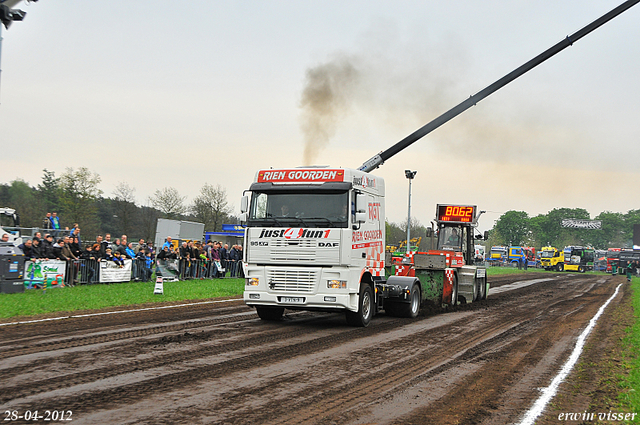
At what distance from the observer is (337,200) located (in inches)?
469

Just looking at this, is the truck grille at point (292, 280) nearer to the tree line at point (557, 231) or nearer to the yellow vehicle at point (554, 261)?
the yellow vehicle at point (554, 261)

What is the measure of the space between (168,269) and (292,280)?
42.2 feet

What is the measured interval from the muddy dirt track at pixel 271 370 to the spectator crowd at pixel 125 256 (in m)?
6.68

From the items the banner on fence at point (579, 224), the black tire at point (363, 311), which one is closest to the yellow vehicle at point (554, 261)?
the black tire at point (363, 311)

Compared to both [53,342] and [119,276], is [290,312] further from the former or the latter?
[119,276]

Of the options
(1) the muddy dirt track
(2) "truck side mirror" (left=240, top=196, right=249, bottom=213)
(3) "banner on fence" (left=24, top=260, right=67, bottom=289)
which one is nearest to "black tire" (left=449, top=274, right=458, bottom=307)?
(1) the muddy dirt track

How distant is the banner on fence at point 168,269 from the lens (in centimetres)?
2291

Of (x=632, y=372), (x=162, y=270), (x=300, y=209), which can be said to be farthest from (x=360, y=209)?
(x=162, y=270)

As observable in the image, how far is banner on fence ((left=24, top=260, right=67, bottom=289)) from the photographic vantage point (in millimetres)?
17312

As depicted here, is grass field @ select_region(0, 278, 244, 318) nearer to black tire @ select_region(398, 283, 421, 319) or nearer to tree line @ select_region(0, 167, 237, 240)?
black tire @ select_region(398, 283, 421, 319)

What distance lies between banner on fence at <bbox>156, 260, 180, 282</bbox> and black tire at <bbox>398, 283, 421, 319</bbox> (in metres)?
11.9

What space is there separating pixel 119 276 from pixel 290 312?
8847mm

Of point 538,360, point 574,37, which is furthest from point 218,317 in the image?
point 574,37

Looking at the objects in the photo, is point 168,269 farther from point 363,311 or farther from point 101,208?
point 101,208
